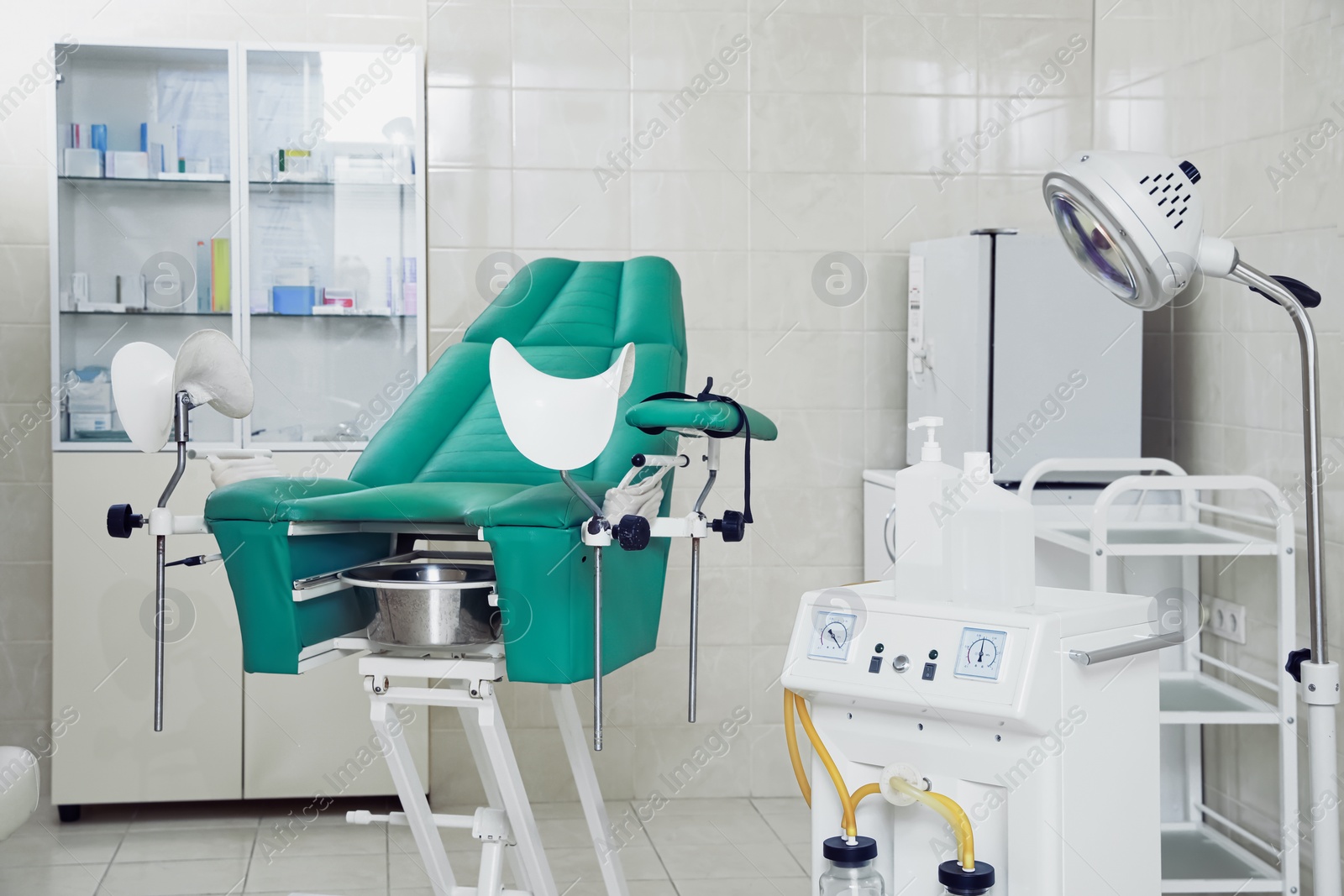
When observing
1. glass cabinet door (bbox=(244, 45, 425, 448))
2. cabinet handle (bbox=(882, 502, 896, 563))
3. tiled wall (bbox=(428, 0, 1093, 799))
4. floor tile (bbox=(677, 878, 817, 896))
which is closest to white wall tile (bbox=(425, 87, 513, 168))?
tiled wall (bbox=(428, 0, 1093, 799))

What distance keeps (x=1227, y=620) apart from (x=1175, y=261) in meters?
1.49

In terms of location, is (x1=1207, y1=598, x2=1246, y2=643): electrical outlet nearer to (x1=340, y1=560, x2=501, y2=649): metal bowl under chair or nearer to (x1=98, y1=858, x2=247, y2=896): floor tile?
(x1=340, y1=560, x2=501, y2=649): metal bowl under chair

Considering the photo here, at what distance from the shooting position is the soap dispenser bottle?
1575 mm

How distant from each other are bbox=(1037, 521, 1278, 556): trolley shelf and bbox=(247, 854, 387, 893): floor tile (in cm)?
176

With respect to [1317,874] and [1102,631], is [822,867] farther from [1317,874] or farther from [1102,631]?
[1317,874]

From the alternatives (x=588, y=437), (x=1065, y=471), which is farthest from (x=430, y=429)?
(x=1065, y=471)

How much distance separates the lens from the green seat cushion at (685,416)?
1848 mm

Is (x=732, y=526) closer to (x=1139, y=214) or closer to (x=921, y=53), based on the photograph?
(x=1139, y=214)

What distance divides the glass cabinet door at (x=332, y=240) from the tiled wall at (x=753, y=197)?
0.44 ft

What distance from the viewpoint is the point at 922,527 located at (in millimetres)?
1591

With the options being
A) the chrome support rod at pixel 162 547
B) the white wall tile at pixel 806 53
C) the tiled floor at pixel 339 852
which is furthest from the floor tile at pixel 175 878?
the white wall tile at pixel 806 53

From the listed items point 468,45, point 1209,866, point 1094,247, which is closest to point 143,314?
point 468,45

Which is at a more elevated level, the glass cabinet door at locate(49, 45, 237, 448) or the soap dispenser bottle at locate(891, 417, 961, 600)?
the glass cabinet door at locate(49, 45, 237, 448)

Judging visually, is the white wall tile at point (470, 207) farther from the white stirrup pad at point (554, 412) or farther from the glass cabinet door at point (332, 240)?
the white stirrup pad at point (554, 412)
